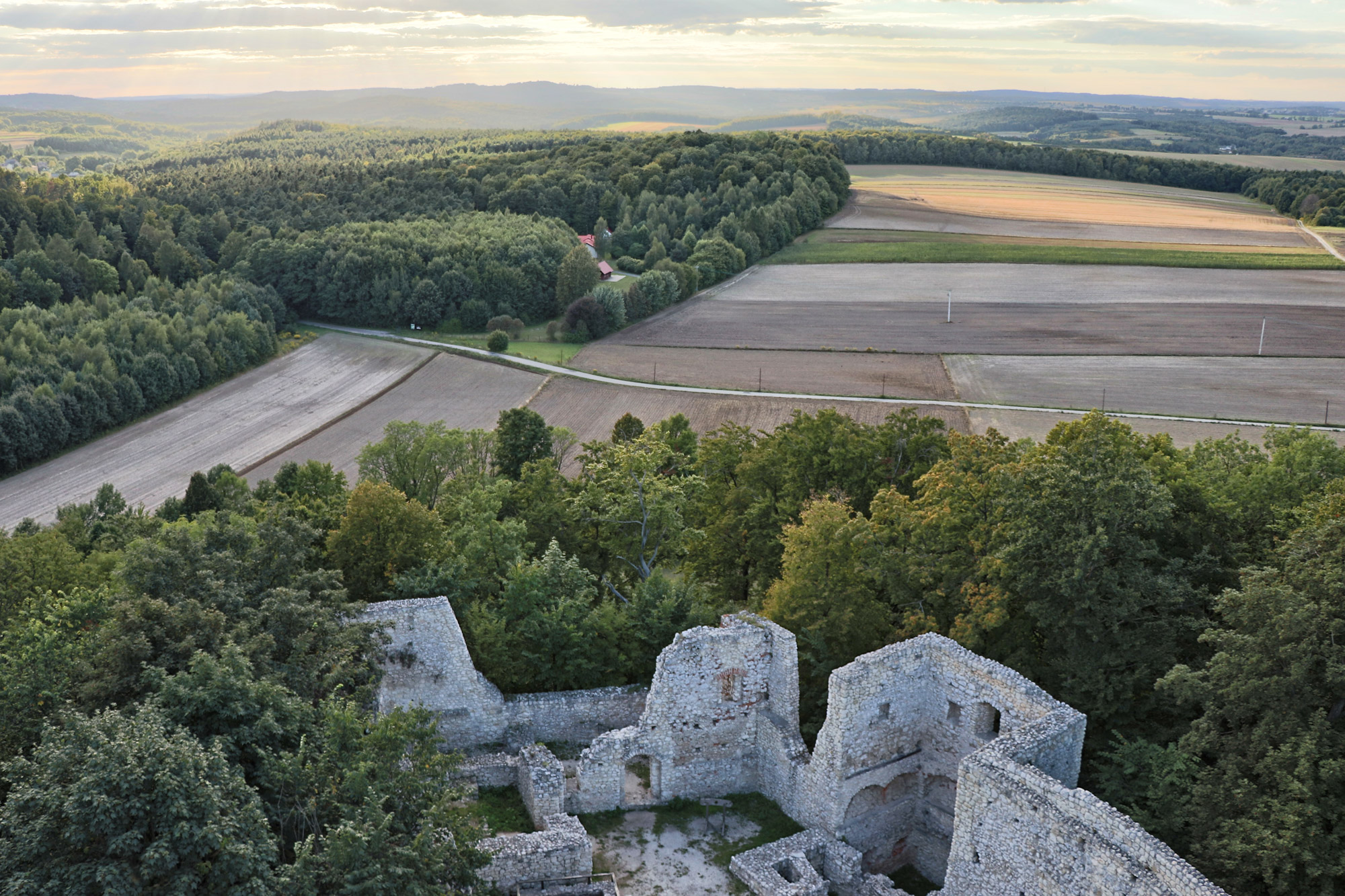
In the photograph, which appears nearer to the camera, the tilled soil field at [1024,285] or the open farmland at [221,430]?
the open farmland at [221,430]

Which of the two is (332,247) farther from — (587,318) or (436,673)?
(436,673)

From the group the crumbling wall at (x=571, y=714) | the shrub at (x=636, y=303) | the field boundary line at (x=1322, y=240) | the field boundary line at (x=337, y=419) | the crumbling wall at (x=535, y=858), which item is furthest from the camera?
the field boundary line at (x=1322, y=240)

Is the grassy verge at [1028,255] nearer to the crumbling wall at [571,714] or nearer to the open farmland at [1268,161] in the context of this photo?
the open farmland at [1268,161]

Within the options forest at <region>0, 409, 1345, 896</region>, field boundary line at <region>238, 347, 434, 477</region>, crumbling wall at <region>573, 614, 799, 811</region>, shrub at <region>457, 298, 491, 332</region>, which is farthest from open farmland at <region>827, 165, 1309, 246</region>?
crumbling wall at <region>573, 614, 799, 811</region>

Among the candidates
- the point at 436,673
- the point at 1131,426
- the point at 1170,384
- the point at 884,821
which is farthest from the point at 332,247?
the point at 884,821

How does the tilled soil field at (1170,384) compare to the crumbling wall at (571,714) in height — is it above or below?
above

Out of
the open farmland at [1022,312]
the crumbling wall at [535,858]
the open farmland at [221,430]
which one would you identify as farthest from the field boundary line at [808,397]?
the crumbling wall at [535,858]
